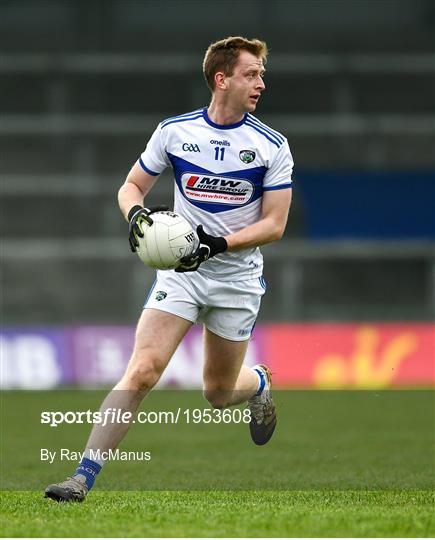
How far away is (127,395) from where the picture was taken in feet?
18.3

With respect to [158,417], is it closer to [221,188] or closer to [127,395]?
[221,188]

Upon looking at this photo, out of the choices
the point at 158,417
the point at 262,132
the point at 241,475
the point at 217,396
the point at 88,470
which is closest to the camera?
the point at 88,470

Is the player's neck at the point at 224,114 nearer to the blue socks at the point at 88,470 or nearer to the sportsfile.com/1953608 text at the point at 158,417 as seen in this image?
the blue socks at the point at 88,470

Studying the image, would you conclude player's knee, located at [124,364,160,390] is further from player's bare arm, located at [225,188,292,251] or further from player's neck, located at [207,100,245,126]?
player's neck, located at [207,100,245,126]

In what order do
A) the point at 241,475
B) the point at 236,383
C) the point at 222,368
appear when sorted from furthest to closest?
the point at 241,475
the point at 236,383
the point at 222,368

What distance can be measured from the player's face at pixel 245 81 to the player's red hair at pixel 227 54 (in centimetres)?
3

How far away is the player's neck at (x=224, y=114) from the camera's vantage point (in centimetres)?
602

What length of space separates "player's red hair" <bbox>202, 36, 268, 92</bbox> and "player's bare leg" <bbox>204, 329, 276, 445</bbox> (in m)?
1.39

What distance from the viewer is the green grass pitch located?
4793 mm

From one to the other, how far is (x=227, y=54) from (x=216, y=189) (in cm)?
69

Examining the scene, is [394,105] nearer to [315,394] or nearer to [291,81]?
[291,81]

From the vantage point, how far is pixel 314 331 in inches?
637

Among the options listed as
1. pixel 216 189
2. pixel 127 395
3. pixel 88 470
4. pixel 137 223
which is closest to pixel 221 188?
pixel 216 189

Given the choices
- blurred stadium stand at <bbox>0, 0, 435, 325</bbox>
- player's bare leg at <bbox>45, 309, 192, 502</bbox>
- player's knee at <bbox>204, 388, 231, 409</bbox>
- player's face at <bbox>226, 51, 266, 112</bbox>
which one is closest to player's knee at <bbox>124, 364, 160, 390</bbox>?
player's bare leg at <bbox>45, 309, 192, 502</bbox>
